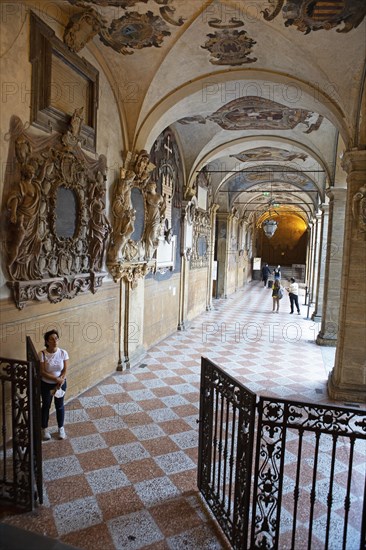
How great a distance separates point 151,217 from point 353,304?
4.16m

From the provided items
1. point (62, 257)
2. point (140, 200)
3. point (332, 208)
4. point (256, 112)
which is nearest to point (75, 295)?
point (62, 257)

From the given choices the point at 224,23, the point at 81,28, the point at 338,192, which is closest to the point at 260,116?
the point at 338,192

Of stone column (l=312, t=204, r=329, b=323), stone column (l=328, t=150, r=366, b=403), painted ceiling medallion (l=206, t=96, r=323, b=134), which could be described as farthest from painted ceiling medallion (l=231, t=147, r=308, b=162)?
stone column (l=328, t=150, r=366, b=403)

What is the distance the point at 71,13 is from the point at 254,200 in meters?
19.7

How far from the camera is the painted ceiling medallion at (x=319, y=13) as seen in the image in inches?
179

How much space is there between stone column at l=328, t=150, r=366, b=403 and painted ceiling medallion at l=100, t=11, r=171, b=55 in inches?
137

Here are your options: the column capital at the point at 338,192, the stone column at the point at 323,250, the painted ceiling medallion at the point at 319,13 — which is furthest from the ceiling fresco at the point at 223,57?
the stone column at the point at 323,250

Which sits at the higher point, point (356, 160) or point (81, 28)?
point (81, 28)

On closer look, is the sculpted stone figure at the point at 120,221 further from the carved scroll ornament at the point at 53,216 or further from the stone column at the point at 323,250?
the stone column at the point at 323,250

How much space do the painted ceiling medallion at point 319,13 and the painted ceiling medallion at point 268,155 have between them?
279 inches

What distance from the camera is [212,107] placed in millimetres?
8023

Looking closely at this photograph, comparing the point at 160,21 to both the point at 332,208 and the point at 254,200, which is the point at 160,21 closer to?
the point at 332,208

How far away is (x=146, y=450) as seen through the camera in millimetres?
4426

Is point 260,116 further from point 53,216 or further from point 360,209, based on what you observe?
point 53,216
